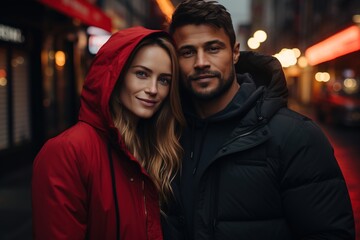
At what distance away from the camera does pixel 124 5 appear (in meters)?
25.2

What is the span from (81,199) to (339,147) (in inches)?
530

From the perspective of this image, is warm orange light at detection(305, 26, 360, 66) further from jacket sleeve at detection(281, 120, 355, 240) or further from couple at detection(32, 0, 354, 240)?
jacket sleeve at detection(281, 120, 355, 240)

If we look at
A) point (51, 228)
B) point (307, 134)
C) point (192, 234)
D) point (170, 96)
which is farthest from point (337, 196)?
point (51, 228)

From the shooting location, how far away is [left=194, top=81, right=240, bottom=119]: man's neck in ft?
9.11

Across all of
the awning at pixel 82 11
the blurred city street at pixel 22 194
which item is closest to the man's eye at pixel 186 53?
the blurred city street at pixel 22 194

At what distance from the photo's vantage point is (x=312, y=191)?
7.77ft

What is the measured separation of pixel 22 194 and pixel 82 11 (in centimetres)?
435

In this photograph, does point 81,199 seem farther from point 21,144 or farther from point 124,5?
point 124,5

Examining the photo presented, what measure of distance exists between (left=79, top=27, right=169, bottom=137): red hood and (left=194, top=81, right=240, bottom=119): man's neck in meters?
0.50

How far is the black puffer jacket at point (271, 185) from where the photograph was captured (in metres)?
2.37

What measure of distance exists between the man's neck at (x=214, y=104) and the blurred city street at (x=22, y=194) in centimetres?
378

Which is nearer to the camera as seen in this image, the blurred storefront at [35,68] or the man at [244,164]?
the man at [244,164]

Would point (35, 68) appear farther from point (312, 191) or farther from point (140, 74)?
point (312, 191)

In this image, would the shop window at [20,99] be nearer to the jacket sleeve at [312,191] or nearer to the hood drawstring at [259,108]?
the hood drawstring at [259,108]
